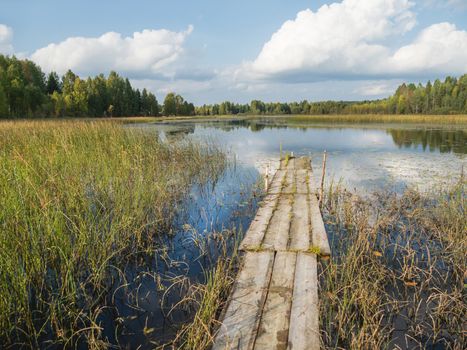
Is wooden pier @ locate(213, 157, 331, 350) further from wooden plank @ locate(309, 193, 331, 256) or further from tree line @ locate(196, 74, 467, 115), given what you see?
tree line @ locate(196, 74, 467, 115)

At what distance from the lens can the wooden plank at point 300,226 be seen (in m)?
4.73

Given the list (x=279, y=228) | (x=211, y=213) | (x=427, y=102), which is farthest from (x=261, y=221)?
(x=427, y=102)

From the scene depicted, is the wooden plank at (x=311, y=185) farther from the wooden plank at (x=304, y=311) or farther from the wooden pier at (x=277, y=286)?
the wooden plank at (x=304, y=311)

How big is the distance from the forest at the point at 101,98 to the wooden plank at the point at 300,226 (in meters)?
21.0

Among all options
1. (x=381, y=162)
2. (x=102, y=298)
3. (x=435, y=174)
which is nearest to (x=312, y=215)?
(x=102, y=298)

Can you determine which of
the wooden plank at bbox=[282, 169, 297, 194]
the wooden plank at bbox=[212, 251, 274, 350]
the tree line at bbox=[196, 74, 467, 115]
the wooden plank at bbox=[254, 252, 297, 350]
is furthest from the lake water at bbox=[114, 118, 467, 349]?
the tree line at bbox=[196, 74, 467, 115]

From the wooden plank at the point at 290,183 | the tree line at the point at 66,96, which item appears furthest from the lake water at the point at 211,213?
the tree line at the point at 66,96

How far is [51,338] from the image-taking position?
305cm

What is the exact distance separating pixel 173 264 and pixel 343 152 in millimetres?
14864

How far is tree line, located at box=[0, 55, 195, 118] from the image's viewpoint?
114 ft

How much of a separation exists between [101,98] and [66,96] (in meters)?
12.5

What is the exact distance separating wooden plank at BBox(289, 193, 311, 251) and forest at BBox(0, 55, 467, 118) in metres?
21.0

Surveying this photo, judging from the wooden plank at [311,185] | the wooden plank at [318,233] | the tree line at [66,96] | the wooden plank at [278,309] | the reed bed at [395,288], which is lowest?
the reed bed at [395,288]

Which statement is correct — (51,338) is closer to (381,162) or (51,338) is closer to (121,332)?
(121,332)
